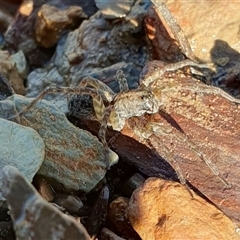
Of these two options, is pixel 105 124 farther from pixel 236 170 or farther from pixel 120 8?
pixel 120 8

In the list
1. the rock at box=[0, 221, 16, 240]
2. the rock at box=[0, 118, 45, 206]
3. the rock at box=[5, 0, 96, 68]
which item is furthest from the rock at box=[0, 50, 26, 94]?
the rock at box=[0, 221, 16, 240]

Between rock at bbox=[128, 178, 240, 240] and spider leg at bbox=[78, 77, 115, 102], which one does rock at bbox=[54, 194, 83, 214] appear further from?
spider leg at bbox=[78, 77, 115, 102]

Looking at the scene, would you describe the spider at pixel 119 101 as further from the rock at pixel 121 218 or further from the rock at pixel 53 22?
the rock at pixel 53 22

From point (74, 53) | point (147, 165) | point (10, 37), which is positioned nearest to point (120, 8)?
point (74, 53)

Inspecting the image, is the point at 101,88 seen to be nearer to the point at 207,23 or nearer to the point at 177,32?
the point at 177,32

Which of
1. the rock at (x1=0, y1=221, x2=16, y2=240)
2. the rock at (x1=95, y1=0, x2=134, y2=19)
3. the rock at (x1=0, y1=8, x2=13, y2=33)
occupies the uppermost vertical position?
the rock at (x1=95, y1=0, x2=134, y2=19)
